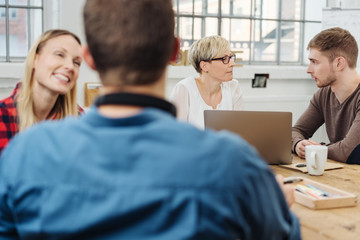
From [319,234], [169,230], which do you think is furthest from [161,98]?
[319,234]

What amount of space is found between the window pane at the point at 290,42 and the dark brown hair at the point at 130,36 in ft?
14.0

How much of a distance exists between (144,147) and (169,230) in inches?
5.2

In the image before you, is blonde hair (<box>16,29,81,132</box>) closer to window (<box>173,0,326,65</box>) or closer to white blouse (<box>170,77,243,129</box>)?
white blouse (<box>170,77,243,129</box>)

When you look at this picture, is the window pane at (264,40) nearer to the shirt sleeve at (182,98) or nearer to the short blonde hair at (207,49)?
the short blonde hair at (207,49)

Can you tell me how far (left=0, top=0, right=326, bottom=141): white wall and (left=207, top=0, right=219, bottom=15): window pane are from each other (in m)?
0.63

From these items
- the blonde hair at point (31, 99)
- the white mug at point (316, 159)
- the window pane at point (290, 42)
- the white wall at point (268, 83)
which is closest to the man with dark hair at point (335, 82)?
the white mug at point (316, 159)

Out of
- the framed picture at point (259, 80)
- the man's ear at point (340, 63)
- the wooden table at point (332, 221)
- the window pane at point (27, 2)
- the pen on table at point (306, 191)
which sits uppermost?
the window pane at point (27, 2)

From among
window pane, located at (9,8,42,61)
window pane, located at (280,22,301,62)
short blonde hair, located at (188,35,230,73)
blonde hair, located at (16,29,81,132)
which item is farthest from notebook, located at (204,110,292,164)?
window pane, located at (280,22,301,62)

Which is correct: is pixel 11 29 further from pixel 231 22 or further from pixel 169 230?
pixel 169 230

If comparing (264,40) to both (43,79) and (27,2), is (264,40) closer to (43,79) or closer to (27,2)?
(27,2)

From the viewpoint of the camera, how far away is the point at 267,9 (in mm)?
4742

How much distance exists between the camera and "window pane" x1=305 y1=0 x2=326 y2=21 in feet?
15.8

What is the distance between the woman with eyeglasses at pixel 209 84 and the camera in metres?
2.81

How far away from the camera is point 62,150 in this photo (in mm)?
741
